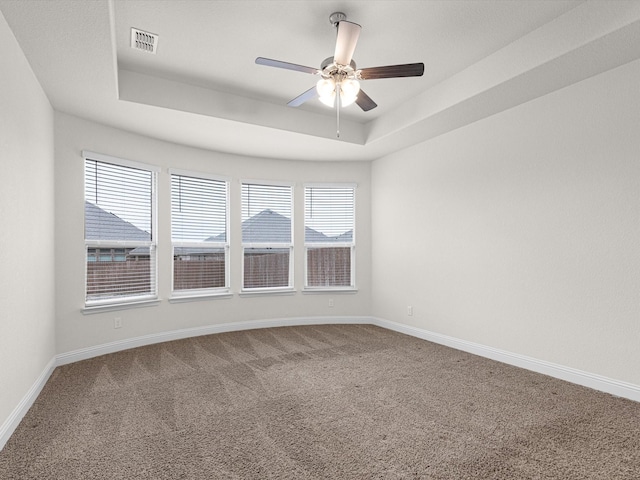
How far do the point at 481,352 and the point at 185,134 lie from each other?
4.32 metres

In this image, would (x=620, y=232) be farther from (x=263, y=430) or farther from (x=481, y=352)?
(x=263, y=430)

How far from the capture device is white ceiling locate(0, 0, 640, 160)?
2.59 metres

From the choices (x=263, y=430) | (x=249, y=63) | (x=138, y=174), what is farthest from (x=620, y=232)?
(x=138, y=174)

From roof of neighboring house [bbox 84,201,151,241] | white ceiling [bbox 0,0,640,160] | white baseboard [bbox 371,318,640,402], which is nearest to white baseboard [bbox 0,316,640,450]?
white baseboard [bbox 371,318,640,402]

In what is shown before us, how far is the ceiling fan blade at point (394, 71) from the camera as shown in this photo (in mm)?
2625

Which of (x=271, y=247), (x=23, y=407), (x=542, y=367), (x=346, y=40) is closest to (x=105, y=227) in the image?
(x=23, y=407)

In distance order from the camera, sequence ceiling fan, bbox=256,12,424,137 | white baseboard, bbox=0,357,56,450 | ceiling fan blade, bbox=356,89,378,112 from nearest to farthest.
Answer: white baseboard, bbox=0,357,56,450, ceiling fan, bbox=256,12,424,137, ceiling fan blade, bbox=356,89,378,112

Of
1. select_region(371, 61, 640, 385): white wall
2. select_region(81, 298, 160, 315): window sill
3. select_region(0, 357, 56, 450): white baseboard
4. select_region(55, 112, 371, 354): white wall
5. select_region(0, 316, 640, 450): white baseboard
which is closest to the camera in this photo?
select_region(0, 357, 56, 450): white baseboard

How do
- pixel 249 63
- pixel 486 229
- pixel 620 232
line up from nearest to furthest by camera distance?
pixel 620 232 < pixel 249 63 < pixel 486 229

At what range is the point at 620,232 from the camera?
9.87 ft

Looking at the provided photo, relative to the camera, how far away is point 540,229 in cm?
357

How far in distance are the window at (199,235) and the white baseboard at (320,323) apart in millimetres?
606

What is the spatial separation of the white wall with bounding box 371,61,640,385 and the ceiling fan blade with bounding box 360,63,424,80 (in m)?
A: 1.67

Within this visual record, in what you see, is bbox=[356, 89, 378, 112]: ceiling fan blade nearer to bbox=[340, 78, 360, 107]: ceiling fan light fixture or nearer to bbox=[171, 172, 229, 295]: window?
bbox=[340, 78, 360, 107]: ceiling fan light fixture
